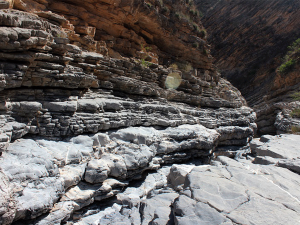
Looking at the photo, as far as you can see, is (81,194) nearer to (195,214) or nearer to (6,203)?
(6,203)

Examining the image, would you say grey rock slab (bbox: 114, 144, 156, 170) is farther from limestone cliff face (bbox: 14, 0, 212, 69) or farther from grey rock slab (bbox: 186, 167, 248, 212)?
limestone cliff face (bbox: 14, 0, 212, 69)

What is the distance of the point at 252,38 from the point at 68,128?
31.1m

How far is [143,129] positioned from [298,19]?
101 ft

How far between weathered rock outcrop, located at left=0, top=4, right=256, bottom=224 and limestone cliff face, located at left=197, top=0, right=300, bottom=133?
60.7 ft

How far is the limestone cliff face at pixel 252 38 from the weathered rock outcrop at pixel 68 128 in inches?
728

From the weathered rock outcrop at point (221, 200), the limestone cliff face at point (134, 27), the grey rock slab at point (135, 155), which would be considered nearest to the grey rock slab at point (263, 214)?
the weathered rock outcrop at point (221, 200)

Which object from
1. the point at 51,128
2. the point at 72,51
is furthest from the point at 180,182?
the point at 72,51

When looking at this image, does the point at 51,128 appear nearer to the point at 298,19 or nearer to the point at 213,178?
the point at 213,178

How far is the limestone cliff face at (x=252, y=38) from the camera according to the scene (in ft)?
82.8

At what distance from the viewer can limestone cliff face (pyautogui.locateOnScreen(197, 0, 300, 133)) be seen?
82.8ft

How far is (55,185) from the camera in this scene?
3.64 m

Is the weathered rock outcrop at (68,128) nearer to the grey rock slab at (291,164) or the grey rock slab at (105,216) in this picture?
the grey rock slab at (105,216)

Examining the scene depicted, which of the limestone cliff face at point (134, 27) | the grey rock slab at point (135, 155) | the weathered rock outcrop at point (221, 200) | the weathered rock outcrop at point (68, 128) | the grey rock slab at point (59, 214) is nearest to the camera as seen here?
the weathered rock outcrop at point (221, 200)

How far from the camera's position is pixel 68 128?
4930 mm
